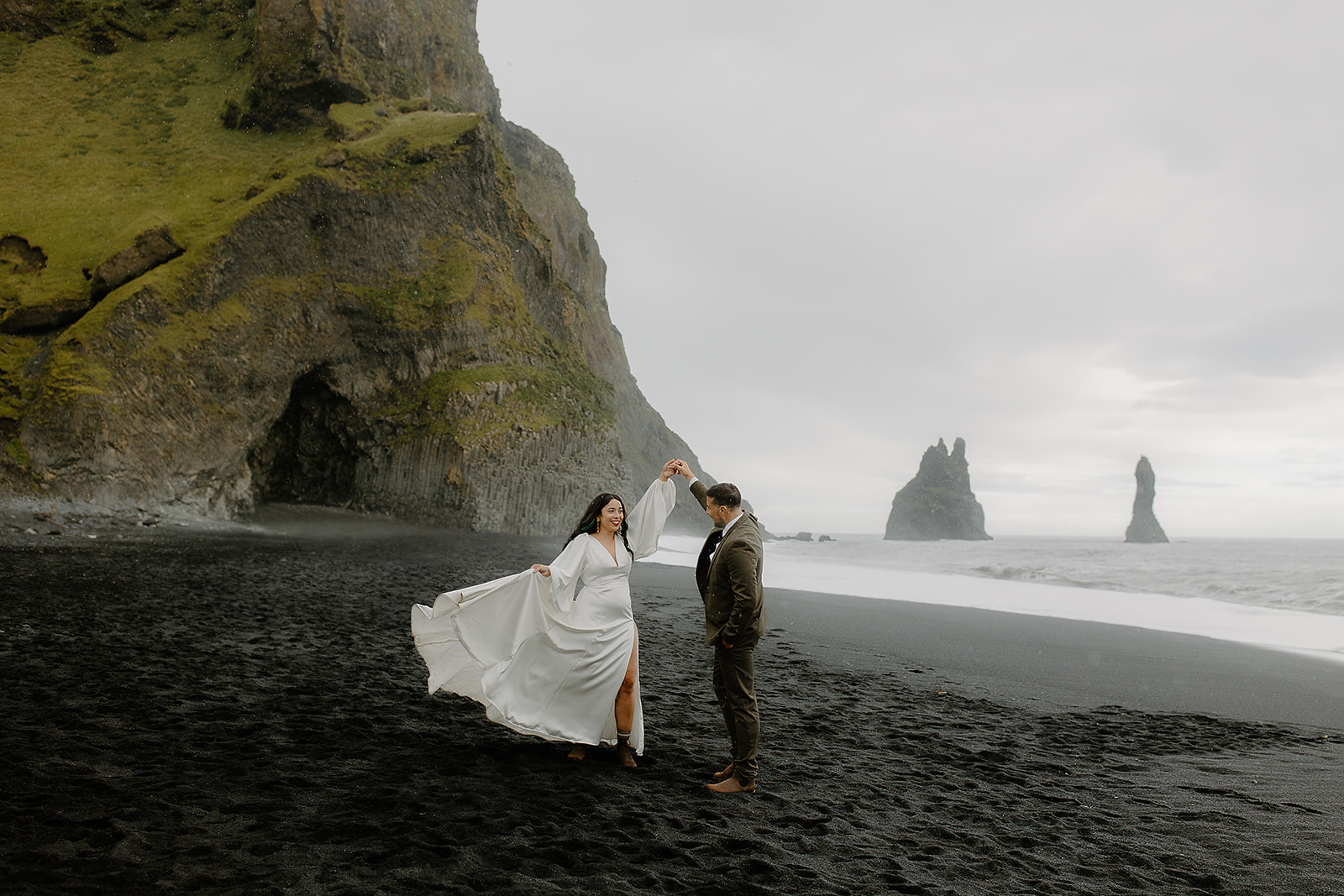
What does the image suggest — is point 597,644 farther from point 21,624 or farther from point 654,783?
point 21,624

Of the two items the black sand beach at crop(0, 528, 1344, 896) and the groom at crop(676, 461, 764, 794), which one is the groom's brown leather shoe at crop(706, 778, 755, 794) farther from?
the black sand beach at crop(0, 528, 1344, 896)

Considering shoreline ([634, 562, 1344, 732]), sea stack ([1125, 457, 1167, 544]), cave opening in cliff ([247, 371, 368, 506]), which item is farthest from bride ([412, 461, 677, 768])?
sea stack ([1125, 457, 1167, 544])

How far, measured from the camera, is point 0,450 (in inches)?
980

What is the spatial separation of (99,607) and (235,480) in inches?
1013

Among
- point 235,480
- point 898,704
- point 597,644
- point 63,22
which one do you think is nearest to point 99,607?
point 597,644

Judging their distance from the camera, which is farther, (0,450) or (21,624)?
(0,450)

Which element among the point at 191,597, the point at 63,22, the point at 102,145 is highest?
the point at 63,22

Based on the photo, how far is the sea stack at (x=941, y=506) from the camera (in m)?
128

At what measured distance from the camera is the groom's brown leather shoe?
5.46 m

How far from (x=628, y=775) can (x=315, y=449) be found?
132 feet

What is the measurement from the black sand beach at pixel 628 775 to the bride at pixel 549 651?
38 cm

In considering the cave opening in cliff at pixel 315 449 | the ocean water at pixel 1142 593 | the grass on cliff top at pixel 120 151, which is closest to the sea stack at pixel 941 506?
the ocean water at pixel 1142 593

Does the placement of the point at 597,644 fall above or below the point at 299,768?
above

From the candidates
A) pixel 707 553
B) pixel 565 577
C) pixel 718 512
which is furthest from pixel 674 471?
pixel 565 577
